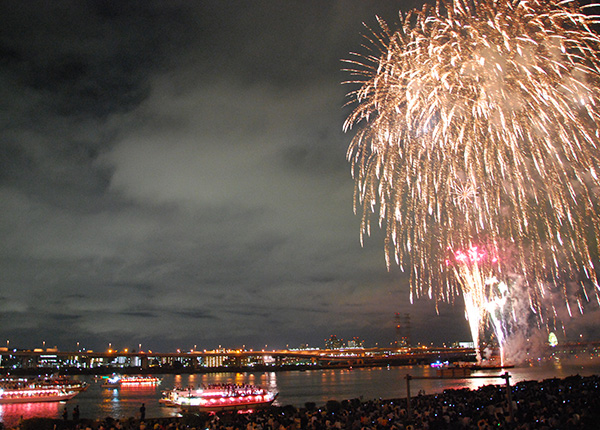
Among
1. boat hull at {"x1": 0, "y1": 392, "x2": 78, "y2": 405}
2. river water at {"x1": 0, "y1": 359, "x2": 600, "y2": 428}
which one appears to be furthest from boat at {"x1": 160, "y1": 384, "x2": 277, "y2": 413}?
boat hull at {"x1": 0, "y1": 392, "x2": 78, "y2": 405}

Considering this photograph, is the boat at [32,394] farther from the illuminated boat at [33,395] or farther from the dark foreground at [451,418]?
the dark foreground at [451,418]

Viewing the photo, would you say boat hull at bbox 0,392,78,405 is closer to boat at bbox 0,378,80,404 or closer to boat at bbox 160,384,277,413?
boat at bbox 0,378,80,404

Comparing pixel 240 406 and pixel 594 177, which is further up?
pixel 594 177

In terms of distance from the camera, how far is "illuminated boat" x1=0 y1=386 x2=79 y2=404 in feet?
179

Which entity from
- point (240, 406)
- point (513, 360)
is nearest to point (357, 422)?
point (240, 406)

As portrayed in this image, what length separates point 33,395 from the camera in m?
56.4

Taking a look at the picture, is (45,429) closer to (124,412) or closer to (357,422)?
(357,422)

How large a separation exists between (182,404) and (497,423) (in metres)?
30.9

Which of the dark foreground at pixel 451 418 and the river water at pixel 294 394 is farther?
the river water at pixel 294 394

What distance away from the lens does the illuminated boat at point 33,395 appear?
2153 inches

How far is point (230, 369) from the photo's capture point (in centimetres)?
17938

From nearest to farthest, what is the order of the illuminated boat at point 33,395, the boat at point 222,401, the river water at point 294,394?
the boat at point 222,401, the river water at point 294,394, the illuminated boat at point 33,395

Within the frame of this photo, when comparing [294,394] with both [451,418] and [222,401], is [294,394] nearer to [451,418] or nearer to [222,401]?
[222,401]

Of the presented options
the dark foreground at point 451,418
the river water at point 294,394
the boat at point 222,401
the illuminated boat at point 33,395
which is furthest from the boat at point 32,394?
the dark foreground at point 451,418
